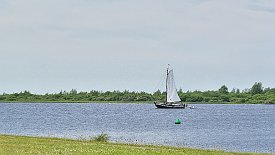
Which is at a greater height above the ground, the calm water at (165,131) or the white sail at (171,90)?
the white sail at (171,90)

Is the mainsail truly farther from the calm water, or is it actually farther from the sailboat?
the calm water

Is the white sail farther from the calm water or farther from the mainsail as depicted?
the calm water

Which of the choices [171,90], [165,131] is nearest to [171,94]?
[171,90]

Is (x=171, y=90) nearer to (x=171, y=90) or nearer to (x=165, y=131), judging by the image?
(x=171, y=90)

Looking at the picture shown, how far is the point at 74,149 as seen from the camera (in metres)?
33.7

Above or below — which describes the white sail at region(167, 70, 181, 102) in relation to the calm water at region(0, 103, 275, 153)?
above

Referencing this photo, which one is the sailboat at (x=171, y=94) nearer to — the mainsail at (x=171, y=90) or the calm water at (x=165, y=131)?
the mainsail at (x=171, y=90)

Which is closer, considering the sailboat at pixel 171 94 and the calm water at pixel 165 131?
the calm water at pixel 165 131

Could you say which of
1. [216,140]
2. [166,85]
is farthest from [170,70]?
[216,140]

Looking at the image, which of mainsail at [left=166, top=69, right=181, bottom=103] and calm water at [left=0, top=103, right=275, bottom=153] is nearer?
calm water at [left=0, top=103, right=275, bottom=153]

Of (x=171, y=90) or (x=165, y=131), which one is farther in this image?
(x=171, y=90)

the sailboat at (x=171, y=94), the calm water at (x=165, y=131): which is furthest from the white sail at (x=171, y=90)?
the calm water at (x=165, y=131)

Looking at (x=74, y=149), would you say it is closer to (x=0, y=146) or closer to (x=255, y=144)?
(x=0, y=146)

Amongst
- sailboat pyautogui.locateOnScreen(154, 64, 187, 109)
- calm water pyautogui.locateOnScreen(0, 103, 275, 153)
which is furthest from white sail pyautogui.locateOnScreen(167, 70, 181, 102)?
calm water pyautogui.locateOnScreen(0, 103, 275, 153)
